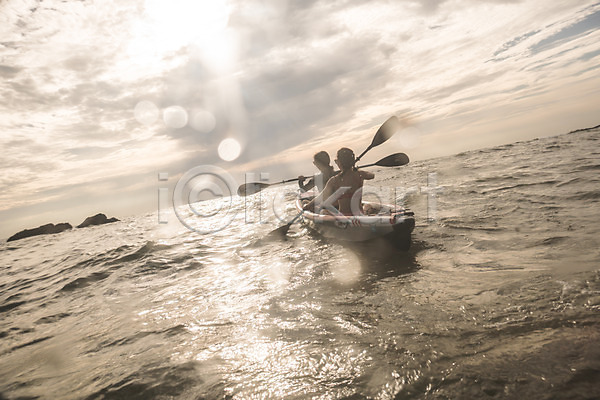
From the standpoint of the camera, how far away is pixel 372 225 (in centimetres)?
623

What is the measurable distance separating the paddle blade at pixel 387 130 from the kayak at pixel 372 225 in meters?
2.25

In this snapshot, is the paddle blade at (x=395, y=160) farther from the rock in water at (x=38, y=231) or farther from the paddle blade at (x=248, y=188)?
the rock in water at (x=38, y=231)

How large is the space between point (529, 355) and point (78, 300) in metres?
8.16

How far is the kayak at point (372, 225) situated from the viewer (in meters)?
5.96

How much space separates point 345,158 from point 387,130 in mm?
2732

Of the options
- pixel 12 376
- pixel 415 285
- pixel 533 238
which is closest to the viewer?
pixel 12 376

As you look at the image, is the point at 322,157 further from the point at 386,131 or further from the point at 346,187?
the point at 346,187

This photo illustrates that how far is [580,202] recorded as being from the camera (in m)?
6.65

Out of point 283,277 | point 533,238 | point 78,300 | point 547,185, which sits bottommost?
point 78,300

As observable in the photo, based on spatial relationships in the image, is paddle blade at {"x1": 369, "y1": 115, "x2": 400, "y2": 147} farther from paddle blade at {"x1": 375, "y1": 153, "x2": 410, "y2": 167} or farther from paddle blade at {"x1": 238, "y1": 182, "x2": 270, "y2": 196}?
paddle blade at {"x1": 238, "y1": 182, "x2": 270, "y2": 196}

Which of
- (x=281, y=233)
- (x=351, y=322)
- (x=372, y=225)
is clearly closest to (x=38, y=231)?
(x=281, y=233)

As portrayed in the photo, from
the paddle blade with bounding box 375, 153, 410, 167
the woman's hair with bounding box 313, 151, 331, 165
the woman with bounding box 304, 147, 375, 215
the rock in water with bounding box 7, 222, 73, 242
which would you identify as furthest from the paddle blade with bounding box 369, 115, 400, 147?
the rock in water with bounding box 7, 222, 73, 242

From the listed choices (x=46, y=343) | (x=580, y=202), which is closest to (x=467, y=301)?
(x=580, y=202)

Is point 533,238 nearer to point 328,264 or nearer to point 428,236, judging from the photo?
point 428,236
